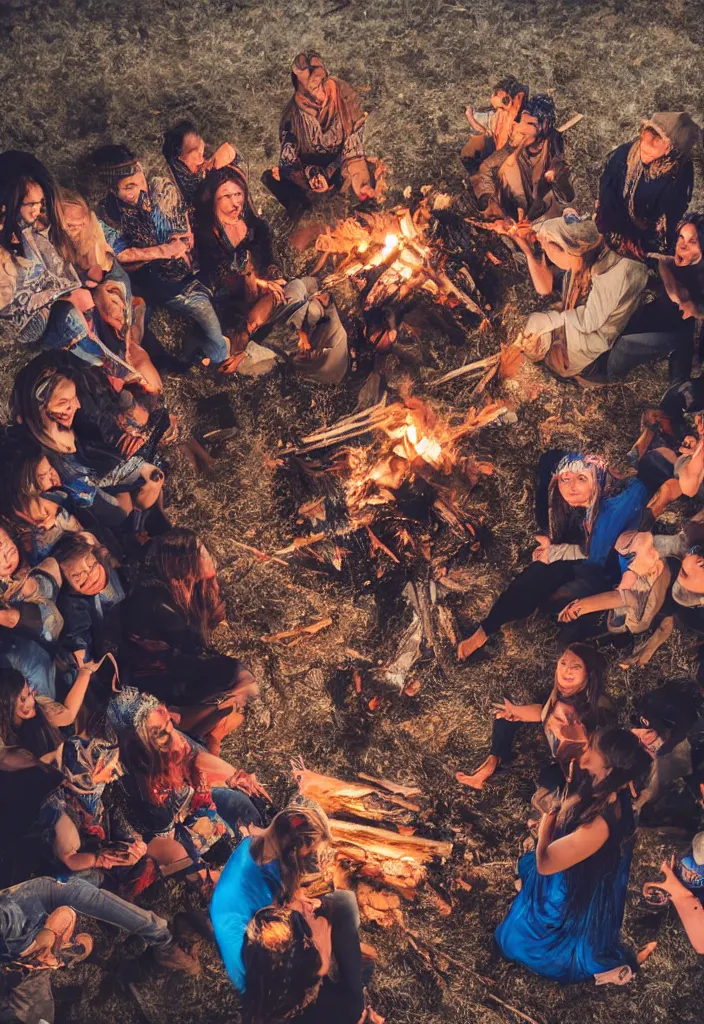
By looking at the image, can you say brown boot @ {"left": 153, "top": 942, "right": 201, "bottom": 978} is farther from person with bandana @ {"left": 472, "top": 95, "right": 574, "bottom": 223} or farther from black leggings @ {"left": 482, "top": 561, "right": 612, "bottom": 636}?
person with bandana @ {"left": 472, "top": 95, "right": 574, "bottom": 223}

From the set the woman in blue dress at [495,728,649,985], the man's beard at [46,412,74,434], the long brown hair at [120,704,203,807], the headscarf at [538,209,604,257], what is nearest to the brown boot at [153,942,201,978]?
the long brown hair at [120,704,203,807]

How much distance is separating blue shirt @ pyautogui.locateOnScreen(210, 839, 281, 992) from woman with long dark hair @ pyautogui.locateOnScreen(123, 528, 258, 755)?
95 cm

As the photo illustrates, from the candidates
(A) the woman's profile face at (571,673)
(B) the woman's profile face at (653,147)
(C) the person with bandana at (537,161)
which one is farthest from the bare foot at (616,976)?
(B) the woman's profile face at (653,147)

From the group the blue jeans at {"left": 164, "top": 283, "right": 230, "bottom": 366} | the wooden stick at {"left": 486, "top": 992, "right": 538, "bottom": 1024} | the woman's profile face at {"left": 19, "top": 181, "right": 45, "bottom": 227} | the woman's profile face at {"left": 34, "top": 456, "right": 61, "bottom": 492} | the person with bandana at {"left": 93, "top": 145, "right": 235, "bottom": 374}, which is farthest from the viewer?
the wooden stick at {"left": 486, "top": 992, "right": 538, "bottom": 1024}

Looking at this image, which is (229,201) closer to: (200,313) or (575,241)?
(200,313)

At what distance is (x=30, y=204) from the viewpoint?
937cm

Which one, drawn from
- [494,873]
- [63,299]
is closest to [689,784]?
[494,873]

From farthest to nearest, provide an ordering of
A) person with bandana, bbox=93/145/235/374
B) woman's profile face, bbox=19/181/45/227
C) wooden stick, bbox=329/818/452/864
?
wooden stick, bbox=329/818/452/864 < person with bandana, bbox=93/145/235/374 < woman's profile face, bbox=19/181/45/227

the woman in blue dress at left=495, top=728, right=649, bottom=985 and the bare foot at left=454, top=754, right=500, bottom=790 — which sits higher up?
the bare foot at left=454, top=754, right=500, bottom=790

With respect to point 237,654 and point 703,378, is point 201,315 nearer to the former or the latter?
point 237,654

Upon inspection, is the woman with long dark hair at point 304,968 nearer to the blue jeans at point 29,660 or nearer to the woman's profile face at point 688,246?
the blue jeans at point 29,660

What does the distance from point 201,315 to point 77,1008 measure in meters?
4.99

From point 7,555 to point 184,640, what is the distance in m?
1.36

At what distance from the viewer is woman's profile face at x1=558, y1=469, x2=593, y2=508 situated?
9.69 m
